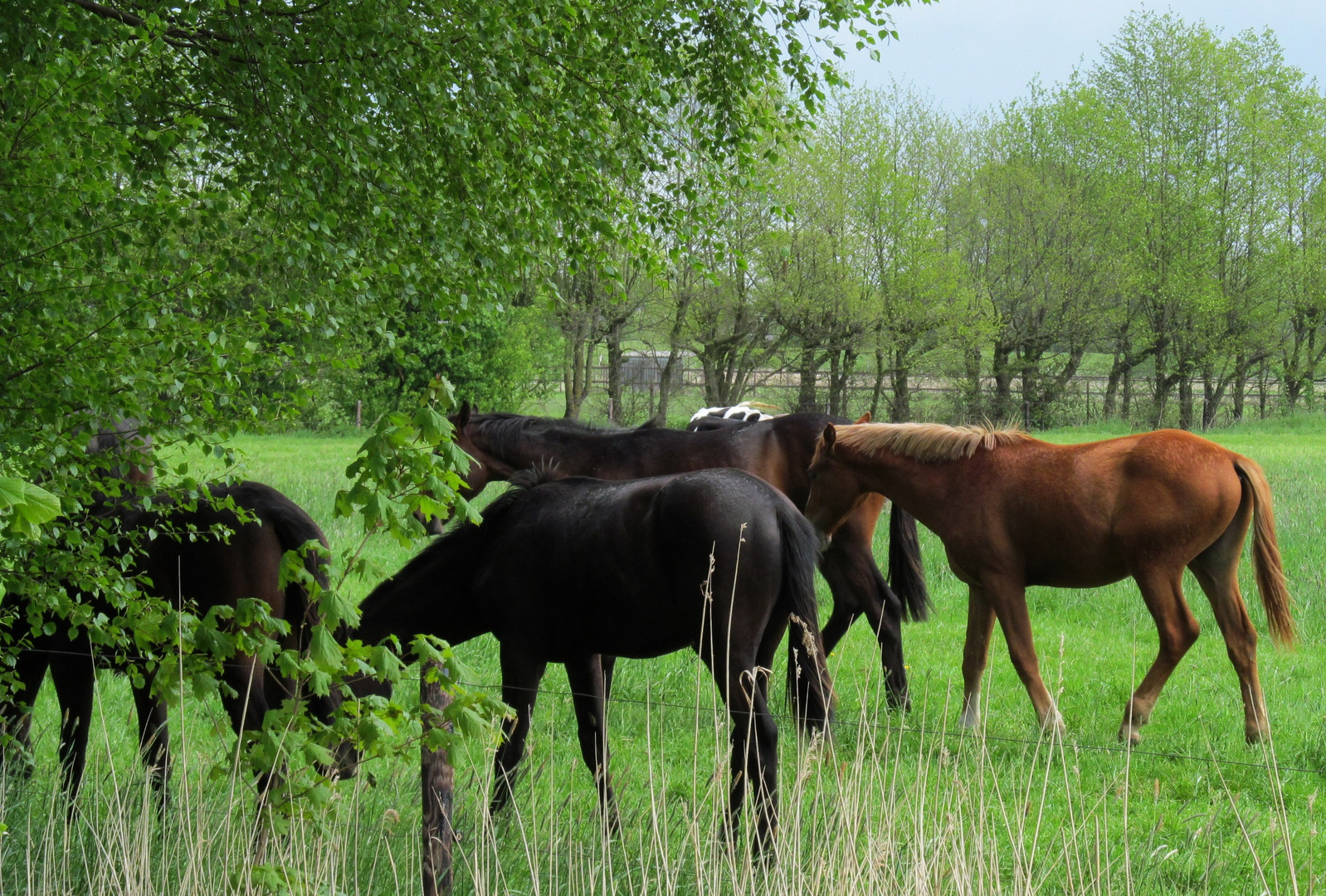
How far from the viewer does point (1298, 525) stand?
1137cm

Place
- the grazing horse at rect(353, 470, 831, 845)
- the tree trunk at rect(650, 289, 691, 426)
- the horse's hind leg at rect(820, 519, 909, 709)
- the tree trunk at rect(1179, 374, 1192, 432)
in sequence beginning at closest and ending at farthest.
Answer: the grazing horse at rect(353, 470, 831, 845), the horse's hind leg at rect(820, 519, 909, 709), the tree trunk at rect(650, 289, 691, 426), the tree trunk at rect(1179, 374, 1192, 432)

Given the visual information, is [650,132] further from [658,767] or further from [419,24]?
[658,767]

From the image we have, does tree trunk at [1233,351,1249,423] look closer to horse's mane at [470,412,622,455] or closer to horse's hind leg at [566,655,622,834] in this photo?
horse's mane at [470,412,622,455]

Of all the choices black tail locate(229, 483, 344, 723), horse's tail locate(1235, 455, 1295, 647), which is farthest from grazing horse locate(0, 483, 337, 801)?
horse's tail locate(1235, 455, 1295, 647)

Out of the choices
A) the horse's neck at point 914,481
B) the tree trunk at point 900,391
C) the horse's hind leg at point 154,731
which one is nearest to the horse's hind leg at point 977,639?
the horse's neck at point 914,481

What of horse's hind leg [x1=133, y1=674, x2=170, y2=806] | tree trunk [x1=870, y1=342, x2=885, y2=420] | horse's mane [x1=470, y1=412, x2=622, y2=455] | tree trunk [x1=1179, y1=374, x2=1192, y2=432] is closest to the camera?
horse's hind leg [x1=133, y1=674, x2=170, y2=806]

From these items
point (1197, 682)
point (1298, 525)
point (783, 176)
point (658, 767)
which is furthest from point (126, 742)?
point (783, 176)

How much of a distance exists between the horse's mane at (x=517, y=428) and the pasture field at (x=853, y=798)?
5.03 ft

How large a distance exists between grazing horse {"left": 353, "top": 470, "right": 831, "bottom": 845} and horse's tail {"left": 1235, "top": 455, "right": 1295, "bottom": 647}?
8.93ft

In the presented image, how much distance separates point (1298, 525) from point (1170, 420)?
24.4 meters

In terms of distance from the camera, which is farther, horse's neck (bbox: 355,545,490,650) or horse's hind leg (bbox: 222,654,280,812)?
horse's neck (bbox: 355,545,490,650)

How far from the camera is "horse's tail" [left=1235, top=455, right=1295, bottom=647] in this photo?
18.9 ft

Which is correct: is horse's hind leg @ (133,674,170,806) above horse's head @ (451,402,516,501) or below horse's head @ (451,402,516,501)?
below

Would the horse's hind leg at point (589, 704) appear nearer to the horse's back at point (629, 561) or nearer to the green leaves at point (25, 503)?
the horse's back at point (629, 561)
